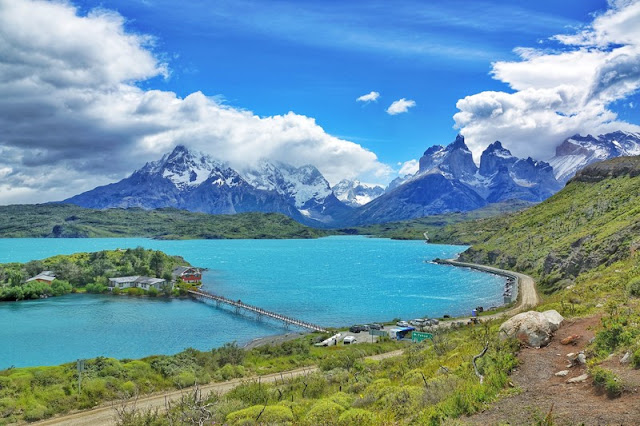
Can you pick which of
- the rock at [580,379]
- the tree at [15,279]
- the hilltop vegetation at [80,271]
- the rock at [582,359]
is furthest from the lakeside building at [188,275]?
the rock at [580,379]

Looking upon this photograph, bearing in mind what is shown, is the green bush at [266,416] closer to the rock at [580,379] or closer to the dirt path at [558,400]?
the dirt path at [558,400]

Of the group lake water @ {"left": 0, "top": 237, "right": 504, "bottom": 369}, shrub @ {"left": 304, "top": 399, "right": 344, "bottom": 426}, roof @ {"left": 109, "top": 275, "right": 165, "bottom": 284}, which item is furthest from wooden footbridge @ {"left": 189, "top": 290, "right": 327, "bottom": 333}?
shrub @ {"left": 304, "top": 399, "right": 344, "bottom": 426}

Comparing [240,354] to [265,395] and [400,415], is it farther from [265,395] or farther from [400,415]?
[400,415]

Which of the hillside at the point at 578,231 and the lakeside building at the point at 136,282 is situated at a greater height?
the hillside at the point at 578,231

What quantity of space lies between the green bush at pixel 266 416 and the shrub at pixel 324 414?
3.06 feet

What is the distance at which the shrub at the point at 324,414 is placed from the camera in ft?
53.5

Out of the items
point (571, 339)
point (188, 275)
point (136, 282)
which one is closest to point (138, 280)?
point (136, 282)

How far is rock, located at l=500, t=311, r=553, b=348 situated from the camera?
1898cm

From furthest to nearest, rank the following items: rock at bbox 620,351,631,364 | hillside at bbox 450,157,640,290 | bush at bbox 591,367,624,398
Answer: hillside at bbox 450,157,640,290 < rock at bbox 620,351,631,364 < bush at bbox 591,367,624,398

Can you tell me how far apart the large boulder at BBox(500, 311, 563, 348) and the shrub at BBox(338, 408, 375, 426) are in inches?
330

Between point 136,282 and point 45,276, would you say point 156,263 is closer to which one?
point 136,282

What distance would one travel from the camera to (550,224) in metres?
136

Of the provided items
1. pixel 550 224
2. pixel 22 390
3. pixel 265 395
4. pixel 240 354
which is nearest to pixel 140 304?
pixel 240 354

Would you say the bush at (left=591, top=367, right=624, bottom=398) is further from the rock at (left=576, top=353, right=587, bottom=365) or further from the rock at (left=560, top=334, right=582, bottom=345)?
the rock at (left=560, top=334, right=582, bottom=345)
